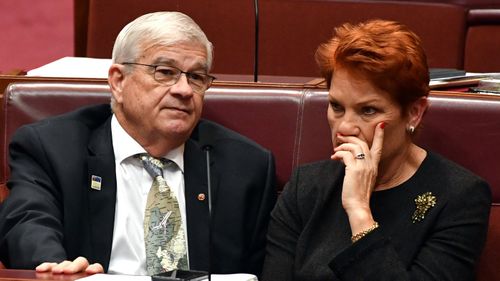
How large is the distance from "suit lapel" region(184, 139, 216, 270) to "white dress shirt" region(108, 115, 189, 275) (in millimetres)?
15

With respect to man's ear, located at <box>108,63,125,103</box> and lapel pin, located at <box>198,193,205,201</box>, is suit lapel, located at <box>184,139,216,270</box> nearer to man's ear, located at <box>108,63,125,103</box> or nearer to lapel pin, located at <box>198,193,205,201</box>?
lapel pin, located at <box>198,193,205,201</box>

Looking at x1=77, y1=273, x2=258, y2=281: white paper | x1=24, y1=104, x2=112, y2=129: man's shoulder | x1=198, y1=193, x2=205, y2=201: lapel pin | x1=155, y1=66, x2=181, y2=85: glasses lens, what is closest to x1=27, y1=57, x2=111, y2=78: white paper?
x1=24, y1=104, x2=112, y2=129: man's shoulder

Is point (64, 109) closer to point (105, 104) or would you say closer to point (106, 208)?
point (105, 104)

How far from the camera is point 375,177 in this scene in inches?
59.7

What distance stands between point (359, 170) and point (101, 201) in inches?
18.0

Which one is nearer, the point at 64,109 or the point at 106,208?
the point at 106,208

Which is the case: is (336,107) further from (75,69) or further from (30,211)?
(75,69)

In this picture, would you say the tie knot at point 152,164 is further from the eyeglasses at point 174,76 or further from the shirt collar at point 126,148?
the eyeglasses at point 174,76

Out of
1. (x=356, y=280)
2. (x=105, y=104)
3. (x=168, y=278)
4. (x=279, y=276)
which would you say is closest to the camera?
(x=168, y=278)

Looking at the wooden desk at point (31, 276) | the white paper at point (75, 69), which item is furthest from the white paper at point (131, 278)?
the white paper at point (75, 69)

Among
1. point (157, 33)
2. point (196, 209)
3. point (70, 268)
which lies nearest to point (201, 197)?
point (196, 209)

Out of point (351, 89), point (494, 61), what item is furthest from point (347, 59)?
point (494, 61)

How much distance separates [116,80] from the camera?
174cm

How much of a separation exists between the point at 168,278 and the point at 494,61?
1.58 m
